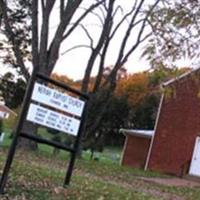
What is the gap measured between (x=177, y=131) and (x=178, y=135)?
289mm

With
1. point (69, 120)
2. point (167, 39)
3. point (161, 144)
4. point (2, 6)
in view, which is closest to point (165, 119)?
point (161, 144)

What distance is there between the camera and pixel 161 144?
39375mm

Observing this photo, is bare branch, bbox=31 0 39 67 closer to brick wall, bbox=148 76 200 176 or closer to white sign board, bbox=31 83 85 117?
brick wall, bbox=148 76 200 176

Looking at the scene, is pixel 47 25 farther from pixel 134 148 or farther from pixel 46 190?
pixel 134 148

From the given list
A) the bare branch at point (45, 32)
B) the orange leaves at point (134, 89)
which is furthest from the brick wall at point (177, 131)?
the orange leaves at point (134, 89)

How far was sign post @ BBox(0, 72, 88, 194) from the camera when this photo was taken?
976cm

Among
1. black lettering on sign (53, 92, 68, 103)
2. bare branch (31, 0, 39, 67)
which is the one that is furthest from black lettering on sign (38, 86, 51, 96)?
bare branch (31, 0, 39, 67)

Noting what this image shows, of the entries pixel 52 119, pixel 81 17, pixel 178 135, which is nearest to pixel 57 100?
pixel 52 119

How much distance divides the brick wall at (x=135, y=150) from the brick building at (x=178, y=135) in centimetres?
1040

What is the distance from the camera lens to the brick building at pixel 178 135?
36938 mm

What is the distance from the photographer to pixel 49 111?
33.1 ft

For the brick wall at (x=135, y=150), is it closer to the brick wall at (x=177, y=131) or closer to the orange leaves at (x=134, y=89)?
the brick wall at (x=177, y=131)

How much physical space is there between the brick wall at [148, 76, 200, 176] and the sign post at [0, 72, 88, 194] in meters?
26.6

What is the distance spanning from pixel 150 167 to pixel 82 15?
1225cm
